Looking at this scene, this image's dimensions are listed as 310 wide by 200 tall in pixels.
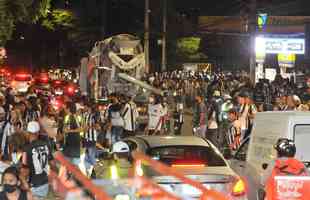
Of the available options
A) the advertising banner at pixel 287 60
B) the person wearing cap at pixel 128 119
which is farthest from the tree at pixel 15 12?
the advertising banner at pixel 287 60

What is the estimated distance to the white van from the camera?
369 inches

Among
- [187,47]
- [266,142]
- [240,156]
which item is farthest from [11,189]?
[187,47]

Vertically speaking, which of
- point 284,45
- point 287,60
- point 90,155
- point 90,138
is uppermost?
point 284,45

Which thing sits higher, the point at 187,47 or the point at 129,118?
the point at 187,47

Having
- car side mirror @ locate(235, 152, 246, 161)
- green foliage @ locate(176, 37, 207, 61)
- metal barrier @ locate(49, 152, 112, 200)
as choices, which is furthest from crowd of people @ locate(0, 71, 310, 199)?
green foliage @ locate(176, 37, 207, 61)

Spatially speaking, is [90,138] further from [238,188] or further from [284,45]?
[284,45]

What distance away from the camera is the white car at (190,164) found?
9.85 m

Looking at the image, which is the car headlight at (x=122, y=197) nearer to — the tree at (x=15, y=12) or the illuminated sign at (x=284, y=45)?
the tree at (x=15, y=12)

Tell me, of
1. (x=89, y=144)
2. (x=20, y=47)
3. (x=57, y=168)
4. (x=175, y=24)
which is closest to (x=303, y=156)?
(x=57, y=168)

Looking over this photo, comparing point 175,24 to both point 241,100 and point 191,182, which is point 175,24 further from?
point 191,182

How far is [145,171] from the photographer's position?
32.9ft

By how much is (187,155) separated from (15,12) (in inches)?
241

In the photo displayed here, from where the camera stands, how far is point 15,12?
49.8 ft

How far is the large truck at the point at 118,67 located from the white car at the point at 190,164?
65.6 feet
